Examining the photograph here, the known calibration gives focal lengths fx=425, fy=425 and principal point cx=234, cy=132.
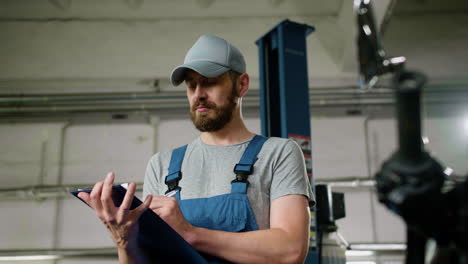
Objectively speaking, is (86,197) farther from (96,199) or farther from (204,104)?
(204,104)

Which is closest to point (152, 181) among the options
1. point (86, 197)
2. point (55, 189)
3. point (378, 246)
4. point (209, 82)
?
point (209, 82)

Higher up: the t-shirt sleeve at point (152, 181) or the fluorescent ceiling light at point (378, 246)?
the t-shirt sleeve at point (152, 181)

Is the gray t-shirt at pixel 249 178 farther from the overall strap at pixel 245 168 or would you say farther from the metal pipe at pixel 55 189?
the metal pipe at pixel 55 189

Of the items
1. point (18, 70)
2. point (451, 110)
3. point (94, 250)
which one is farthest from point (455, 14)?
point (18, 70)

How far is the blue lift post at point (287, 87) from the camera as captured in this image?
2713 mm

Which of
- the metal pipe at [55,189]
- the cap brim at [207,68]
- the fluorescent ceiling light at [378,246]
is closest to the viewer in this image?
the cap brim at [207,68]

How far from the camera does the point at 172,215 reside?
1157 millimetres

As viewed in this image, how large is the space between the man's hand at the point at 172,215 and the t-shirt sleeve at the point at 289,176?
32 cm

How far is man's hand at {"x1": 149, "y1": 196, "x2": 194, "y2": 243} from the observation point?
116 cm

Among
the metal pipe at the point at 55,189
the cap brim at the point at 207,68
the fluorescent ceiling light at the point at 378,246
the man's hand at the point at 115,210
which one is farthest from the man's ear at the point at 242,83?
the fluorescent ceiling light at the point at 378,246

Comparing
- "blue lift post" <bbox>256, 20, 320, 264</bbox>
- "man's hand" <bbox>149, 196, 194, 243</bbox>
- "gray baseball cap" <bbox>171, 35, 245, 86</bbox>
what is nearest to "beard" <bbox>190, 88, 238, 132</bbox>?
"gray baseball cap" <bbox>171, 35, 245, 86</bbox>

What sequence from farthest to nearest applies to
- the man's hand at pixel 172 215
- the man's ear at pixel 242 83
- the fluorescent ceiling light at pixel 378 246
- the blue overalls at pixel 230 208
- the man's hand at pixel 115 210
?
the fluorescent ceiling light at pixel 378 246
the man's ear at pixel 242 83
the blue overalls at pixel 230 208
the man's hand at pixel 172 215
the man's hand at pixel 115 210

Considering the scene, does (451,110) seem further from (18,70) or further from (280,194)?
(18,70)

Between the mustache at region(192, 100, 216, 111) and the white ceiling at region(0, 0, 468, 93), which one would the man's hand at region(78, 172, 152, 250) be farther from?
the white ceiling at region(0, 0, 468, 93)
